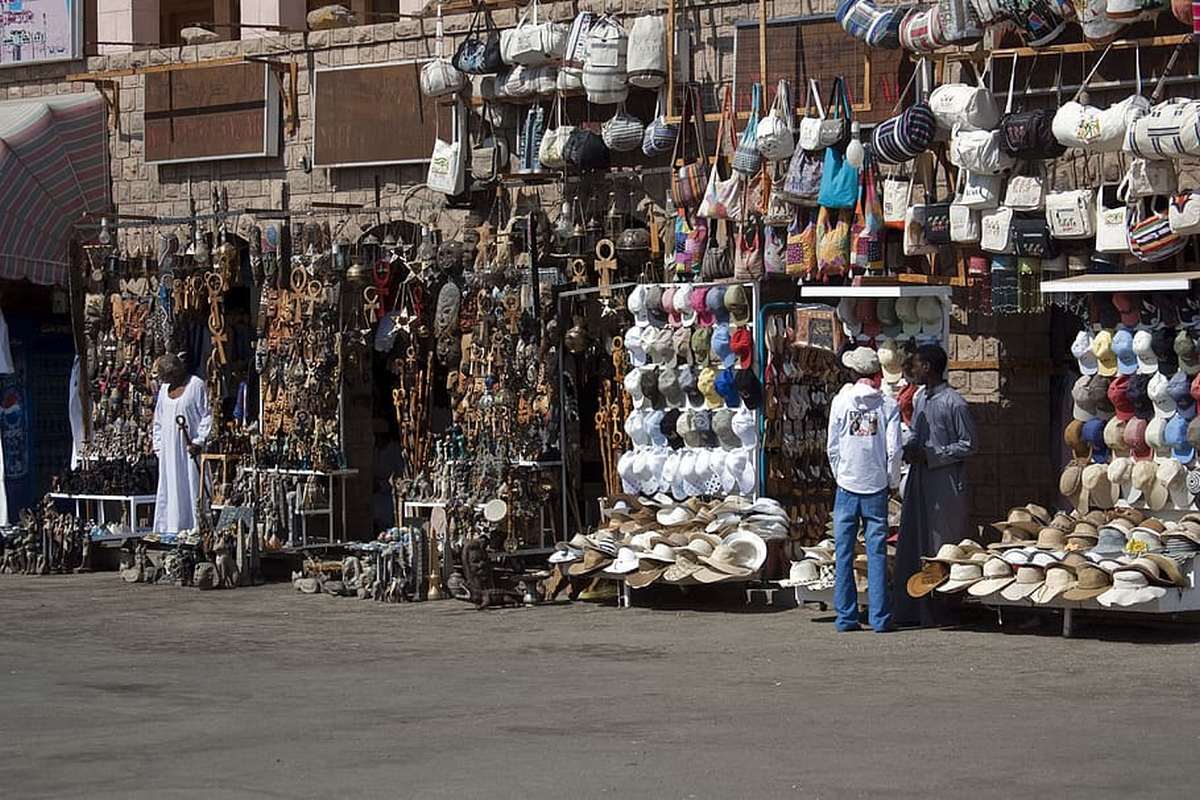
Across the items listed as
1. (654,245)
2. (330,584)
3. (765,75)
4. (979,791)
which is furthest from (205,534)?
(979,791)

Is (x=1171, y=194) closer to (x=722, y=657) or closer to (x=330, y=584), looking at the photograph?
(x=722, y=657)

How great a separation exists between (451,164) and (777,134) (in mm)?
3241

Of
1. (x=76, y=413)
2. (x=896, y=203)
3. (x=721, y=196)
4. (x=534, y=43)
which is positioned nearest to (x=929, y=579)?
(x=896, y=203)

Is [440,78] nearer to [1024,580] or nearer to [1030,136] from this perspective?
[1030,136]

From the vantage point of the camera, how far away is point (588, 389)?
17.6 meters

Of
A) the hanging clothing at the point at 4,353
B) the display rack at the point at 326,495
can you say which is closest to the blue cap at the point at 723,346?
the display rack at the point at 326,495

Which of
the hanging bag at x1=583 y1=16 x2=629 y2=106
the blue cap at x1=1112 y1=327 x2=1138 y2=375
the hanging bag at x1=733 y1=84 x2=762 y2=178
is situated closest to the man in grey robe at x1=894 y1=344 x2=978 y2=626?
the blue cap at x1=1112 y1=327 x2=1138 y2=375

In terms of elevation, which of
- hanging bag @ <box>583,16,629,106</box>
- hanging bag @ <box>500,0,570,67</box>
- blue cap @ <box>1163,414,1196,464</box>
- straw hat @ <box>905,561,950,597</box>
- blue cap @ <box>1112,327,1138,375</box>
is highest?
hanging bag @ <box>500,0,570,67</box>

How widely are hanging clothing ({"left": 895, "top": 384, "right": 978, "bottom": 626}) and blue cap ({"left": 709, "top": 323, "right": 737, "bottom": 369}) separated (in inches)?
67.5

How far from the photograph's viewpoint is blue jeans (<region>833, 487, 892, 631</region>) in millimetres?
13453

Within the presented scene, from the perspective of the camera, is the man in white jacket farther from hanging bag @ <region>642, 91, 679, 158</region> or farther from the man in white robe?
the man in white robe

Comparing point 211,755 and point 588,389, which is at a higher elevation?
point 588,389

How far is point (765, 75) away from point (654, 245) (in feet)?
4.85

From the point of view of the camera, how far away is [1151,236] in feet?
44.4
